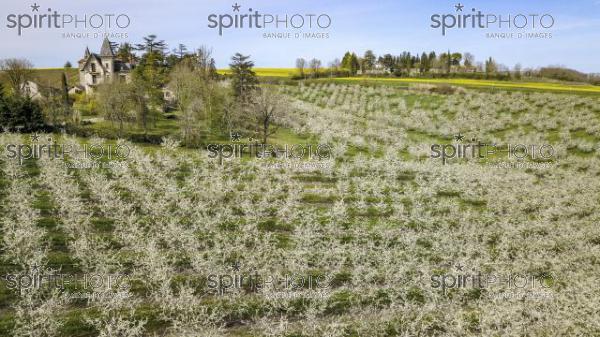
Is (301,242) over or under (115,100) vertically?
under

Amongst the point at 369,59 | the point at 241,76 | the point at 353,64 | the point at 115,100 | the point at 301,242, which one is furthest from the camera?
the point at 369,59

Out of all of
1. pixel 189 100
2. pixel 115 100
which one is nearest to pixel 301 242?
pixel 189 100

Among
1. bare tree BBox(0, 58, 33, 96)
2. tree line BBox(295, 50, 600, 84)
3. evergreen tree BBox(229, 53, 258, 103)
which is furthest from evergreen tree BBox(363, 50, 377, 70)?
bare tree BBox(0, 58, 33, 96)

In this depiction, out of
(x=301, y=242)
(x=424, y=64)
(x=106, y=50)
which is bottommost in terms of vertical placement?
(x=301, y=242)

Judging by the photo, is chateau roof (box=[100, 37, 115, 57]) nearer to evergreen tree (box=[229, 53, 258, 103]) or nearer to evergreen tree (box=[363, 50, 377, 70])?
evergreen tree (box=[229, 53, 258, 103])

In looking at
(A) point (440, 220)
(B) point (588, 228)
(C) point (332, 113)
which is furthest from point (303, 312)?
(C) point (332, 113)

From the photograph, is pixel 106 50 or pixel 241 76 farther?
pixel 106 50

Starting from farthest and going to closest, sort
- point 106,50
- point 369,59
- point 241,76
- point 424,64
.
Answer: point 369,59
point 424,64
point 106,50
point 241,76

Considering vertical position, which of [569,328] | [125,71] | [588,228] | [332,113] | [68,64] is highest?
[68,64]

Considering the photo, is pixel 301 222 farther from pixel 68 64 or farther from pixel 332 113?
pixel 68 64

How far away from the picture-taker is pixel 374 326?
705 inches

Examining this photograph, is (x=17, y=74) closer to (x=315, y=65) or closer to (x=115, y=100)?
(x=115, y=100)

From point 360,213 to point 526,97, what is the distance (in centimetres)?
6255

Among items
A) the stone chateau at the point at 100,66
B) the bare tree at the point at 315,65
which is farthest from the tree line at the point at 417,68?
the stone chateau at the point at 100,66
